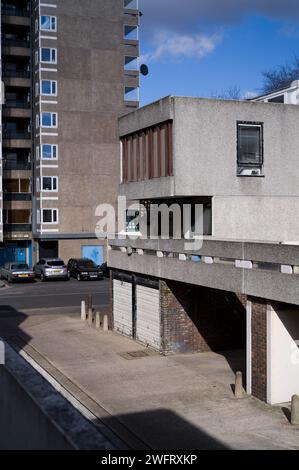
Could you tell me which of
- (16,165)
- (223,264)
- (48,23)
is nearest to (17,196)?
(16,165)

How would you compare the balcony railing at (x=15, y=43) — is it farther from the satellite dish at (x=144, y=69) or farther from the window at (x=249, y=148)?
the window at (x=249, y=148)

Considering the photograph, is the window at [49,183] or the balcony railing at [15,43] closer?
the window at [49,183]

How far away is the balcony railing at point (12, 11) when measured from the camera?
5296 cm

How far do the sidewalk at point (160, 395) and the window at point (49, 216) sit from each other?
25962mm

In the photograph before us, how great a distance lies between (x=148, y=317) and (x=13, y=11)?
40.0 m

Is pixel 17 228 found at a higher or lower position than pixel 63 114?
lower

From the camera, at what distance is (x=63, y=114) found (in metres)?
50.2

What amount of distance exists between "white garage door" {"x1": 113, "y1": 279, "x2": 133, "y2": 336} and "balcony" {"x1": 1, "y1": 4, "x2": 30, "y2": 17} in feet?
117

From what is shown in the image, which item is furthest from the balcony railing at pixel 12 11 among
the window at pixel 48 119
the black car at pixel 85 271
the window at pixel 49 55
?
the black car at pixel 85 271

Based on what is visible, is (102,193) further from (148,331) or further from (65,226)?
(148,331)

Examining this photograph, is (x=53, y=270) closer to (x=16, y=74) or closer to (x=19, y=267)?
(x=19, y=267)

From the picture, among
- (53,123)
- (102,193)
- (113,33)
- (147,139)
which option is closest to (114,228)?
(102,193)

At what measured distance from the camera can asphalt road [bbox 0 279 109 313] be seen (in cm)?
3153
